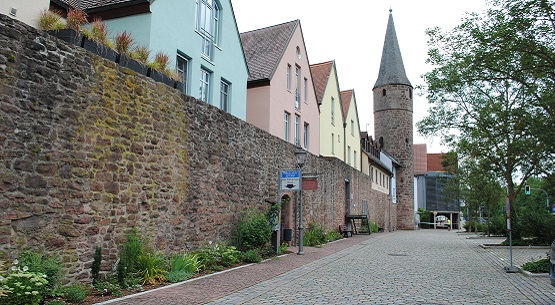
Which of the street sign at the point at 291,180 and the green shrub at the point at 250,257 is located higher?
the street sign at the point at 291,180

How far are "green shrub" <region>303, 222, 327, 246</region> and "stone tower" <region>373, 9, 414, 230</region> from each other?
31.7 meters

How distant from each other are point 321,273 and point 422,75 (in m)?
13.8

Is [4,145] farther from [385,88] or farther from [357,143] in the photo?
[385,88]

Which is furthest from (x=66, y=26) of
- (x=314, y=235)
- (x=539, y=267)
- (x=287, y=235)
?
(x=314, y=235)

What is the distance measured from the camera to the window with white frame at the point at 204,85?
60.5 ft

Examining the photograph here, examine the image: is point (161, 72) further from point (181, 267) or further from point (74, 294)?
point (74, 294)

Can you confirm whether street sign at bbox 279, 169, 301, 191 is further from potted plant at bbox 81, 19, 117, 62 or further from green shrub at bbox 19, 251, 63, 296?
green shrub at bbox 19, 251, 63, 296

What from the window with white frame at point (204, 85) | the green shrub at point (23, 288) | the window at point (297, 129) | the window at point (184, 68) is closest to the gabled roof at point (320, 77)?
the window at point (297, 129)

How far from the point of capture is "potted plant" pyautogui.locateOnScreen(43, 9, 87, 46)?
8836 mm

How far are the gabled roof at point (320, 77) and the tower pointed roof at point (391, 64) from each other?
833 inches

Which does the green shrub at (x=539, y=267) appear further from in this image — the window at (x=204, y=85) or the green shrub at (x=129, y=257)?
the window at (x=204, y=85)

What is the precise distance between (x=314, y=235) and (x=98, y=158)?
13492 mm

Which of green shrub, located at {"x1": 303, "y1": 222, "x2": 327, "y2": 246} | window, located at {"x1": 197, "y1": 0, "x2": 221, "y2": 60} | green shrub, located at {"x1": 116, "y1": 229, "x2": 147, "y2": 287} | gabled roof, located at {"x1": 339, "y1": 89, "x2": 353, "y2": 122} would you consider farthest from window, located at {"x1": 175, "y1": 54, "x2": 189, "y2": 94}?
gabled roof, located at {"x1": 339, "y1": 89, "x2": 353, "y2": 122}

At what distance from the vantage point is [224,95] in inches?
798
